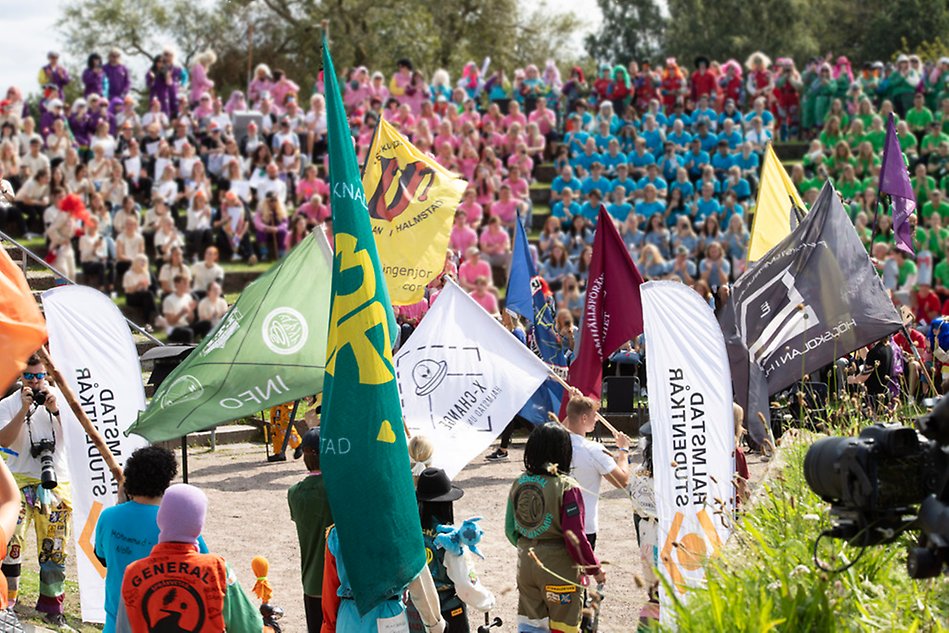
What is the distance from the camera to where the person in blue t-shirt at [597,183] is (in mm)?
24609

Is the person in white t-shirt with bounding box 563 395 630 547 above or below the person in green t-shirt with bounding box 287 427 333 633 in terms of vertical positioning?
above

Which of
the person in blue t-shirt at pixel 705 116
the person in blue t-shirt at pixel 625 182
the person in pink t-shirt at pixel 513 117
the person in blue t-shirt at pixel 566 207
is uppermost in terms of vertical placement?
the person in blue t-shirt at pixel 705 116

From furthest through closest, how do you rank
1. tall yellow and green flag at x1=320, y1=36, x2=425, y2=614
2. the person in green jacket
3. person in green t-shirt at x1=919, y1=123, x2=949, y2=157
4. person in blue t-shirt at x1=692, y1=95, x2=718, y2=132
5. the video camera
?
the person in green jacket → person in blue t-shirt at x1=692, y1=95, x2=718, y2=132 → person in green t-shirt at x1=919, y1=123, x2=949, y2=157 → tall yellow and green flag at x1=320, y1=36, x2=425, y2=614 → the video camera

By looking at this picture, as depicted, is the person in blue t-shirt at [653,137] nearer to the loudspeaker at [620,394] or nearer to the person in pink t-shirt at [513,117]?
the person in pink t-shirt at [513,117]

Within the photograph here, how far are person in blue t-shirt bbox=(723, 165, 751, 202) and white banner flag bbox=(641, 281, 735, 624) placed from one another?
15460mm

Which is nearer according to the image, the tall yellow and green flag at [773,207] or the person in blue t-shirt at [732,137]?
the tall yellow and green flag at [773,207]

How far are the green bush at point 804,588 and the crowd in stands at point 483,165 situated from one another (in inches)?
499

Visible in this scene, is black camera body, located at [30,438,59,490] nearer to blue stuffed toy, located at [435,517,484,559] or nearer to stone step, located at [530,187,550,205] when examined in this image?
blue stuffed toy, located at [435,517,484,559]

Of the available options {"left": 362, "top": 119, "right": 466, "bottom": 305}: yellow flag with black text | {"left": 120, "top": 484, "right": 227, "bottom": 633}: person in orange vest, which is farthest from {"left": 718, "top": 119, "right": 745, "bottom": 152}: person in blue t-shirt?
{"left": 120, "top": 484, "right": 227, "bottom": 633}: person in orange vest

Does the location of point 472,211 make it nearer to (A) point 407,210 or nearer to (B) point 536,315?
(B) point 536,315

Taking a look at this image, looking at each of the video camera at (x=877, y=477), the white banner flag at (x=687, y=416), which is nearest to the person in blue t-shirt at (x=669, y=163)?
the white banner flag at (x=687, y=416)

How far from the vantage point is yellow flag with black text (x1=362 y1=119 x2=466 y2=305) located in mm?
13289

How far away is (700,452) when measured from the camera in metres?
8.34

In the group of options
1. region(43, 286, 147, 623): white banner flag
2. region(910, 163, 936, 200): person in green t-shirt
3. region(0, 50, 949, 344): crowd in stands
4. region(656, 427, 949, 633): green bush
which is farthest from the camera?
region(910, 163, 936, 200): person in green t-shirt
